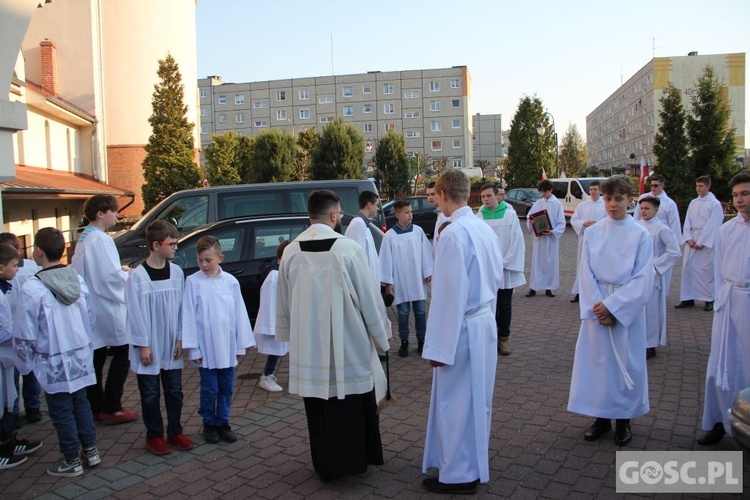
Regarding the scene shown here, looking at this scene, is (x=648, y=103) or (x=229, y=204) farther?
(x=648, y=103)

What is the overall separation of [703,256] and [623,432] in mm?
6581

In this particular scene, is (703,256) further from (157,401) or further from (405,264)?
(157,401)

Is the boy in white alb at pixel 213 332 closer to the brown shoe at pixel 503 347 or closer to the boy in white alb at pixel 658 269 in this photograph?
the brown shoe at pixel 503 347

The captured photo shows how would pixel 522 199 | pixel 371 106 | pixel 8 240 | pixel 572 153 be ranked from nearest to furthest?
pixel 8 240 → pixel 522 199 → pixel 572 153 → pixel 371 106

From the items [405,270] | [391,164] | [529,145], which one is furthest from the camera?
[391,164]

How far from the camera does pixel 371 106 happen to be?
76.5 metres

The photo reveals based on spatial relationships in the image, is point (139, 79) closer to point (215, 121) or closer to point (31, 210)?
point (31, 210)

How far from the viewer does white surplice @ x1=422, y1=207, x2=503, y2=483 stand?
413cm

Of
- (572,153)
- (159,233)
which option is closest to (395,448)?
(159,233)

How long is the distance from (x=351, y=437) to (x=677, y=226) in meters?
8.42

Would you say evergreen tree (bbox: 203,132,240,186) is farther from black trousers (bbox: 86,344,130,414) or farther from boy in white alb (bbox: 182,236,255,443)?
boy in white alb (bbox: 182,236,255,443)

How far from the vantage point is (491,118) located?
4063 inches

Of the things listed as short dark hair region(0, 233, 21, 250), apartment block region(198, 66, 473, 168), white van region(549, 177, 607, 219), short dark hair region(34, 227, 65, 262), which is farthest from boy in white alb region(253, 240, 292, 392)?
apartment block region(198, 66, 473, 168)

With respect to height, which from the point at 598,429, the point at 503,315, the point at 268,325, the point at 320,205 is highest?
the point at 320,205
